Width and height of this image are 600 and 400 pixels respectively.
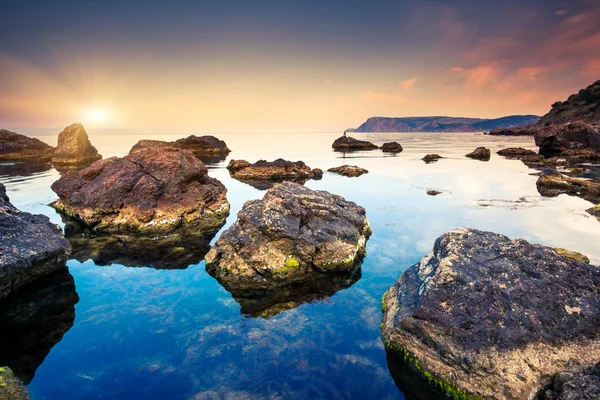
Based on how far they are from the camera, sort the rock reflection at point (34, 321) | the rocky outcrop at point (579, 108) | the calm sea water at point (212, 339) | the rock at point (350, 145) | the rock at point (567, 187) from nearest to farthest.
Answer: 1. the calm sea water at point (212, 339)
2. the rock reflection at point (34, 321)
3. the rock at point (567, 187)
4. the rock at point (350, 145)
5. the rocky outcrop at point (579, 108)

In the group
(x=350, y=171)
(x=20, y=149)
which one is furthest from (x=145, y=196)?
(x=20, y=149)

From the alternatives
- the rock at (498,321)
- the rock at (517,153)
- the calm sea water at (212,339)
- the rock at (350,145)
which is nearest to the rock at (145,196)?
the calm sea water at (212,339)

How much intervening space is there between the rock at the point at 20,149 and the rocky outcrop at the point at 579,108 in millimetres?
173979

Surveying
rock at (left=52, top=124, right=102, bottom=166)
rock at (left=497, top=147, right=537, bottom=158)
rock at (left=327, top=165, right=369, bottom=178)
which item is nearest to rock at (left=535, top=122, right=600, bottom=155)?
rock at (left=497, top=147, right=537, bottom=158)

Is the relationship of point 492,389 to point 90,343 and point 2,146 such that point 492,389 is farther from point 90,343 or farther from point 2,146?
point 2,146

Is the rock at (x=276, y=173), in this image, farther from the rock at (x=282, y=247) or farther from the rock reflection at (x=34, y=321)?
the rock reflection at (x=34, y=321)

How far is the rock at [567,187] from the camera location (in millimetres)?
27006

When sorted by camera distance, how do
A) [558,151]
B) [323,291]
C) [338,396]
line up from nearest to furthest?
[338,396] → [323,291] → [558,151]

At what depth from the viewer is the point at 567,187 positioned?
95.8 feet

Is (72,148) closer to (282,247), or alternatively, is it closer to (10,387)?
(282,247)

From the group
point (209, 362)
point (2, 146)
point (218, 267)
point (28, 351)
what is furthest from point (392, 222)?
point (2, 146)

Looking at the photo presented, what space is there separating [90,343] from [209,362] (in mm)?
3868

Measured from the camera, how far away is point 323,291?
11.8 metres

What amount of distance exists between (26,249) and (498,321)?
1555 cm
